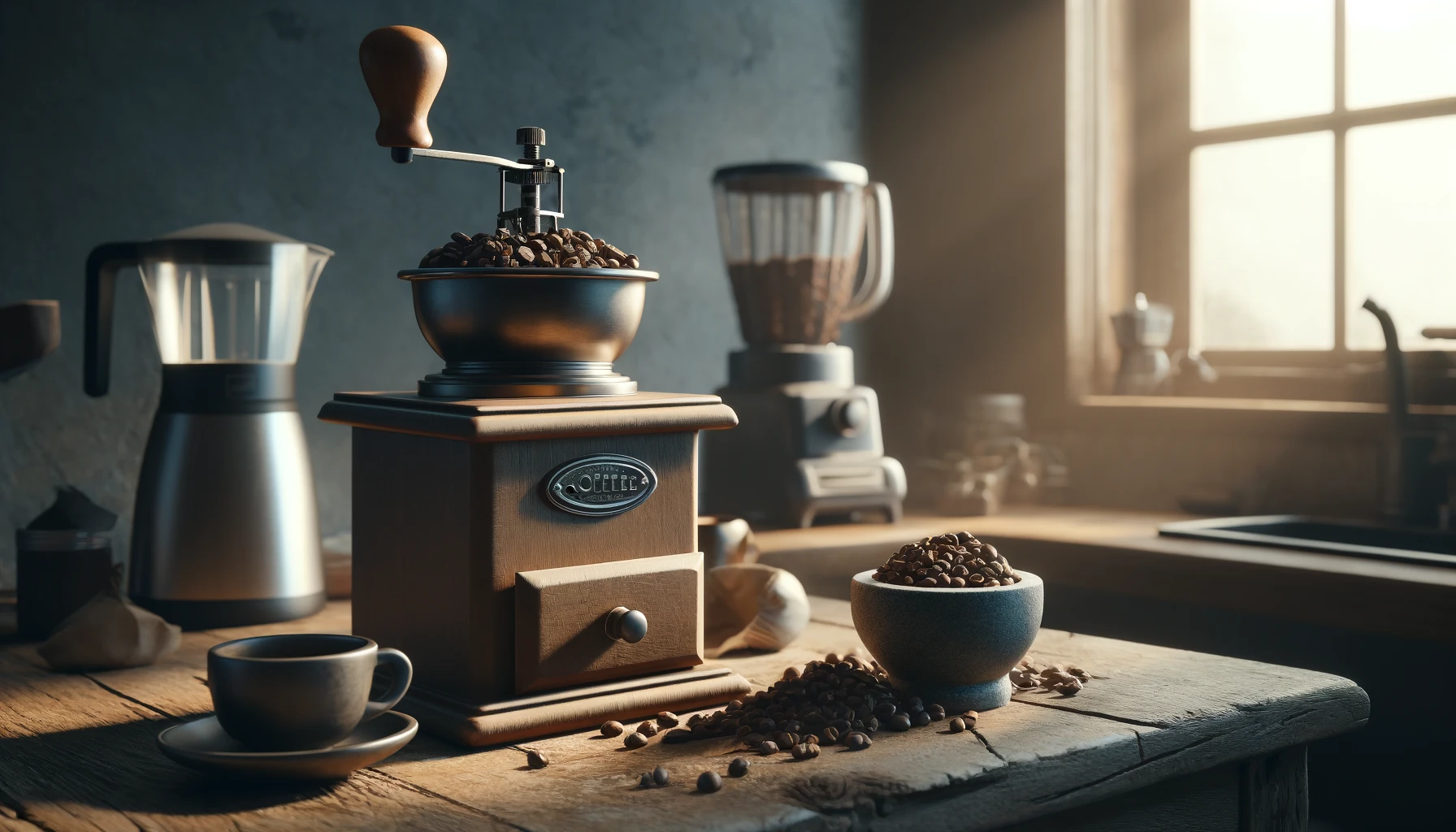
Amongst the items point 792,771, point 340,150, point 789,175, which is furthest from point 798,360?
point 792,771

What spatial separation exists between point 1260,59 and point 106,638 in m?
2.20

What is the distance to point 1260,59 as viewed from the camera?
2449 mm

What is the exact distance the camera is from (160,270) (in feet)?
4.97

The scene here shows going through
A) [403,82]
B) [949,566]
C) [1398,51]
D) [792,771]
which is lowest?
[792,771]

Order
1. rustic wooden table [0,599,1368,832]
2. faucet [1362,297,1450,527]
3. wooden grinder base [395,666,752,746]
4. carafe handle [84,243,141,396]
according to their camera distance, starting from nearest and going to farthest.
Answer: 1. rustic wooden table [0,599,1368,832]
2. wooden grinder base [395,666,752,746]
3. carafe handle [84,243,141,396]
4. faucet [1362,297,1450,527]

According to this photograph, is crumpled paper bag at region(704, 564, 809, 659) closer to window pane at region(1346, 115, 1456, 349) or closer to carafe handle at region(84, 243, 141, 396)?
carafe handle at region(84, 243, 141, 396)

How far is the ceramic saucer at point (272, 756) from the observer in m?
0.85

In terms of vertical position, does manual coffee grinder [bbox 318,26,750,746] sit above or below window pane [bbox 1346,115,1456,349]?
below

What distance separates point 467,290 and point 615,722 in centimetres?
37

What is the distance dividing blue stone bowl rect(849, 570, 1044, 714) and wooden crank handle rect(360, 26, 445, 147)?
0.53 meters

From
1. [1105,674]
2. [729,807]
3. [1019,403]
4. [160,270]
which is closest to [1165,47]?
[1019,403]

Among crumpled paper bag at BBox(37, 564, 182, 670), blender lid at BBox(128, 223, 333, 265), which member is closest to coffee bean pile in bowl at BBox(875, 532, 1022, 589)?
crumpled paper bag at BBox(37, 564, 182, 670)

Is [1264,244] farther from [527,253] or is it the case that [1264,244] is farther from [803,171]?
[527,253]

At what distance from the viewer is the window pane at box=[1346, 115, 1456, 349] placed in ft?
7.19
